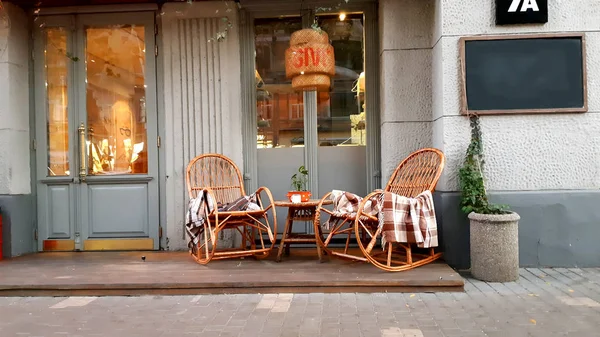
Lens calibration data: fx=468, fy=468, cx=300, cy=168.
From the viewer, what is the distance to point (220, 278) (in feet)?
13.4

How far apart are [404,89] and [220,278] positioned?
2.87m

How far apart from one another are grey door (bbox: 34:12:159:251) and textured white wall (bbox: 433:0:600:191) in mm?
3392

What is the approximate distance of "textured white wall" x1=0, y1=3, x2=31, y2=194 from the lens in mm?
5340

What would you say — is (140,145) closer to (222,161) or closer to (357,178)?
(222,161)

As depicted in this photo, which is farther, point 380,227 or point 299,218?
point 299,218

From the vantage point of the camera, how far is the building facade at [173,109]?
5348 millimetres

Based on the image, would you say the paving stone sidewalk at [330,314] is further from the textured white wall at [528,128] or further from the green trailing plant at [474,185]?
the textured white wall at [528,128]

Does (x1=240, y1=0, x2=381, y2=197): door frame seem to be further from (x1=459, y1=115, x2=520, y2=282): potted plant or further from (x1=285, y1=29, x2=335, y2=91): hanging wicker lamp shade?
(x1=459, y1=115, x2=520, y2=282): potted plant

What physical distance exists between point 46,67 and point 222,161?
2.50 m

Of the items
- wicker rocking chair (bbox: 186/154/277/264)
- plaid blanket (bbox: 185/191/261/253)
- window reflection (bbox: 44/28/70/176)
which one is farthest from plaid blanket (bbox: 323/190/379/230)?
window reflection (bbox: 44/28/70/176)

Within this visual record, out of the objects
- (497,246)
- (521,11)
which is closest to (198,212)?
(497,246)

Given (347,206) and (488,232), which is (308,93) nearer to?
(347,206)

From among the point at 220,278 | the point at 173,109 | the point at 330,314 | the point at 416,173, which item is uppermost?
the point at 173,109

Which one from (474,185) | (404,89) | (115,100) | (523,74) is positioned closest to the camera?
(474,185)
